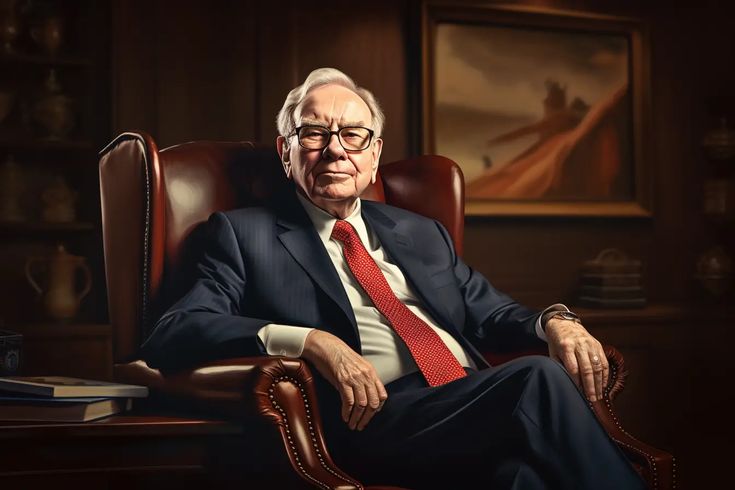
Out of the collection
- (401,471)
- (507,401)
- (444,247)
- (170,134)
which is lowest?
(401,471)

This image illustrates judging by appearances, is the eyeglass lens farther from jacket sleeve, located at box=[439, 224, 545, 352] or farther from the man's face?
jacket sleeve, located at box=[439, 224, 545, 352]

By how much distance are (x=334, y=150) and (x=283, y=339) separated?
545 mm

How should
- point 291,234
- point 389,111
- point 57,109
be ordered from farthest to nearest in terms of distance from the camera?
point 389,111 < point 57,109 < point 291,234

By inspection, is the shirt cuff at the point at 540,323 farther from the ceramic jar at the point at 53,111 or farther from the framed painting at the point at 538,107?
the ceramic jar at the point at 53,111

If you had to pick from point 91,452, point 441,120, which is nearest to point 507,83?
point 441,120

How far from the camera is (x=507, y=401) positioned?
5.14ft

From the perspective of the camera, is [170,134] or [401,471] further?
[170,134]

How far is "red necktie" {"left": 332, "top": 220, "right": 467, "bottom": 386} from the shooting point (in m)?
1.86

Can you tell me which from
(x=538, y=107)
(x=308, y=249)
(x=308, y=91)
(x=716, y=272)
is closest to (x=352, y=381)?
(x=308, y=249)

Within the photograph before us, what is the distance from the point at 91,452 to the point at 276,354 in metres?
0.41

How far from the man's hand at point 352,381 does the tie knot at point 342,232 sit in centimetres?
49

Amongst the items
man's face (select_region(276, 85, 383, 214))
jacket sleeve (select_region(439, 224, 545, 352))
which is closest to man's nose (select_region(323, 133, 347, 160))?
man's face (select_region(276, 85, 383, 214))

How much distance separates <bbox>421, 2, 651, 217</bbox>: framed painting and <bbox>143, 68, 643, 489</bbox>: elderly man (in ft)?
4.90

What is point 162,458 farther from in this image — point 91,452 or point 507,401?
point 507,401
